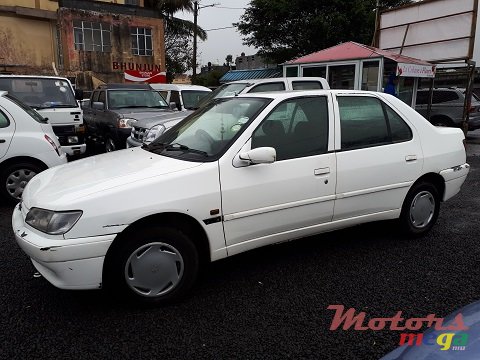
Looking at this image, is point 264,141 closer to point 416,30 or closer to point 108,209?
point 108,209

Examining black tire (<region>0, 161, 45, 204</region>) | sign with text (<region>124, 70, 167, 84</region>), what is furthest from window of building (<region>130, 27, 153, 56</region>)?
black tire (<region>0, 161, 45, 204</region>)

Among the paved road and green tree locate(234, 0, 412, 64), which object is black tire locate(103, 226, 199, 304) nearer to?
the paved road

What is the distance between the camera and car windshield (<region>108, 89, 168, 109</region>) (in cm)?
914

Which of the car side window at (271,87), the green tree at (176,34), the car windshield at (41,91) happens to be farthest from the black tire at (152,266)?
the green tree at (176,34)

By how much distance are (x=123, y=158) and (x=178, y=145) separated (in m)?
0.49

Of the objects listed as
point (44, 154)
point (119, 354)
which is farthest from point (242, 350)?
point (44, 154)

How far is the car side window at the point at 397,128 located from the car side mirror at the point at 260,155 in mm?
1554

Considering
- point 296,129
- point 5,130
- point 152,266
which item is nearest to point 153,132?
point 5,130

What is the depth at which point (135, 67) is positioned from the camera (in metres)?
23.2

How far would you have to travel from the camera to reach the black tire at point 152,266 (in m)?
2.72

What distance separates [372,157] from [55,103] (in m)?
6.47

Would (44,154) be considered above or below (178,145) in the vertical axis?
below

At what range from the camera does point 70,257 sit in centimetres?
254

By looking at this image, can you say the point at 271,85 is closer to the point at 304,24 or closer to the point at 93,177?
the point at 93,177
